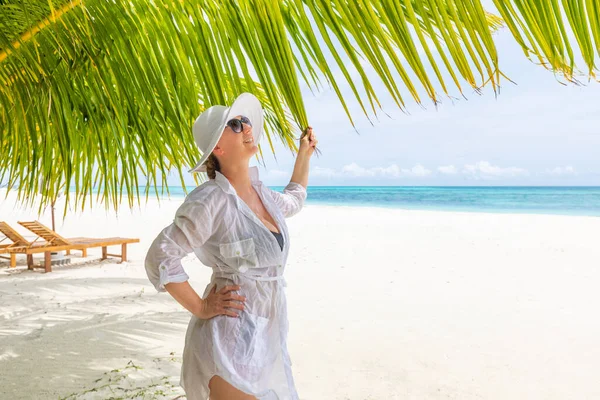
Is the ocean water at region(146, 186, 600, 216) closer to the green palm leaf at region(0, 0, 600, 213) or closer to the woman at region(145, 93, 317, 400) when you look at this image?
the green palm leaf at region(0, 0, 600, 213)

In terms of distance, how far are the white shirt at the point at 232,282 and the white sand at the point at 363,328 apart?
74.1 inches

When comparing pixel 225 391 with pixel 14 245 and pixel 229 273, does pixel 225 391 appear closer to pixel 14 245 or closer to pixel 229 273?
pixel 229 273

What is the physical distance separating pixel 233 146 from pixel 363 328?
368cm

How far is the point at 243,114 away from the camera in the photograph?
1392mm

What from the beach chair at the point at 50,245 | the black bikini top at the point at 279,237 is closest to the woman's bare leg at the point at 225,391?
the black bikini top at the point at 279,237

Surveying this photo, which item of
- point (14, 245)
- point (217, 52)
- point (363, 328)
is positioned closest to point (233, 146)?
point (217, 52)

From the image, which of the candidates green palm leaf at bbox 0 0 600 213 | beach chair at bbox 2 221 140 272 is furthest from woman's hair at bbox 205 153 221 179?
beach chair at bbox 2 221 140 272

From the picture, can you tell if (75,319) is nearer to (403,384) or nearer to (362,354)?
(362,354)

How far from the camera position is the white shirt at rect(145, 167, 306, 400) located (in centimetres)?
125

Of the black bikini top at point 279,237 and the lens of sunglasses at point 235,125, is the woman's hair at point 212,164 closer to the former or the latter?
→ the lens of sunglasses at point 235,125

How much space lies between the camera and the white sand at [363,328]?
338cm

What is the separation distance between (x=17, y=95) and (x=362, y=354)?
307cm

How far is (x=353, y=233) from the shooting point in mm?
12445

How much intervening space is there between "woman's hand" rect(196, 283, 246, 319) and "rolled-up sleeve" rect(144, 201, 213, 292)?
0.08 metres
